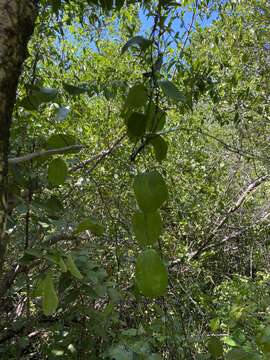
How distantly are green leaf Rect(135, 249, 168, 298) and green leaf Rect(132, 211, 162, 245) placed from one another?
36mm

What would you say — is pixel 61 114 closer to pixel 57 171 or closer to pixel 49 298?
pixel 57 171

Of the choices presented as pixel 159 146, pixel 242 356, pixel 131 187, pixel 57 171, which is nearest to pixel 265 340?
pixel 242 356

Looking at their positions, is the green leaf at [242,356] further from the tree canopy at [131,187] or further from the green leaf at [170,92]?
the green leaf at [170,92]

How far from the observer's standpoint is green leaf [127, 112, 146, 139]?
1.86 ft

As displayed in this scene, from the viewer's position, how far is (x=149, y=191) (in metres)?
0.48

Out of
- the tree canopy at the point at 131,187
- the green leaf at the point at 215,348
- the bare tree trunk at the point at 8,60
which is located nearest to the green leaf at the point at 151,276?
the tree canopy at the point at 131,187

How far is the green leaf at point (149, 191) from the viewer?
476 mm

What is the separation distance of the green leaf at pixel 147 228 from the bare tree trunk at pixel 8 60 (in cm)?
16

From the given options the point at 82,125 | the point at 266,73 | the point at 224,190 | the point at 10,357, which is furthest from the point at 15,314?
the point at 266,73

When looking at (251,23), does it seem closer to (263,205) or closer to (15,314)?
(263,205)

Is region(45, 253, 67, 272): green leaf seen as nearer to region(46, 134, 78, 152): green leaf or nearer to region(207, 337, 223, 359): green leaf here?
region(46, 134, 78, 152): green leaf

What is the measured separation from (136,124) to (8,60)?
19 centimetres

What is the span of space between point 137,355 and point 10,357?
1.23 m

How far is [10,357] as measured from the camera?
2020mm
